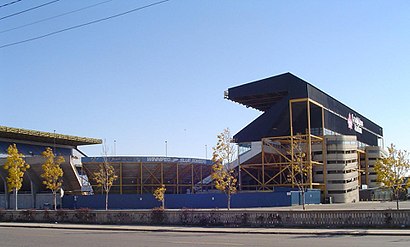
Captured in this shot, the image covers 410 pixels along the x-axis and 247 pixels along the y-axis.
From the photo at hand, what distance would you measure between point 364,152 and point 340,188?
36.8m

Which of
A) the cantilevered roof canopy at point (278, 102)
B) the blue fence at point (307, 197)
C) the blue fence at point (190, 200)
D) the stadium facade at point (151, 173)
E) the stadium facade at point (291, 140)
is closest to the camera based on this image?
the blue fence at point (190, 200)

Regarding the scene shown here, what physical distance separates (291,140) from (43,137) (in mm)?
47442

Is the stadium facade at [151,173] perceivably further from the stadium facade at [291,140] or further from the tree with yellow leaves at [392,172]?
the tree with yellow leaves at [392,172]

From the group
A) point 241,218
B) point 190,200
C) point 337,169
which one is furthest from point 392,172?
point 337,169

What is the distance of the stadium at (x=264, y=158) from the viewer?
267ft

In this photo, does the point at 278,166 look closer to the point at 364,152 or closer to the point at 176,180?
the point at 176,180

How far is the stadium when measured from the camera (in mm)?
81250

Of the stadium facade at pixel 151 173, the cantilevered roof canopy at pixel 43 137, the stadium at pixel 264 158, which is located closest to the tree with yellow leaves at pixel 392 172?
the stadium at pixel 264 158

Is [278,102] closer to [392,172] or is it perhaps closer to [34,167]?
[34,167]

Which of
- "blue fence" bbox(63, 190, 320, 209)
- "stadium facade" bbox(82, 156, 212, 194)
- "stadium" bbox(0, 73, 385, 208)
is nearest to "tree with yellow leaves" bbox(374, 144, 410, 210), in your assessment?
"blue fence" bbox(63, 190, 320, 209)

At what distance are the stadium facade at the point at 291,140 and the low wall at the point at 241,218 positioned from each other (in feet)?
160

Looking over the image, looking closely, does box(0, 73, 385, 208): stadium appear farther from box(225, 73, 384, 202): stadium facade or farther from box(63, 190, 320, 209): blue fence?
box(63, 190, 320, 209): blue fence

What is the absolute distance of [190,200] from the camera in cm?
6538

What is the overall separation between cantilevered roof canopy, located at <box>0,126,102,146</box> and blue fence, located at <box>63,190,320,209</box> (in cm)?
2327
